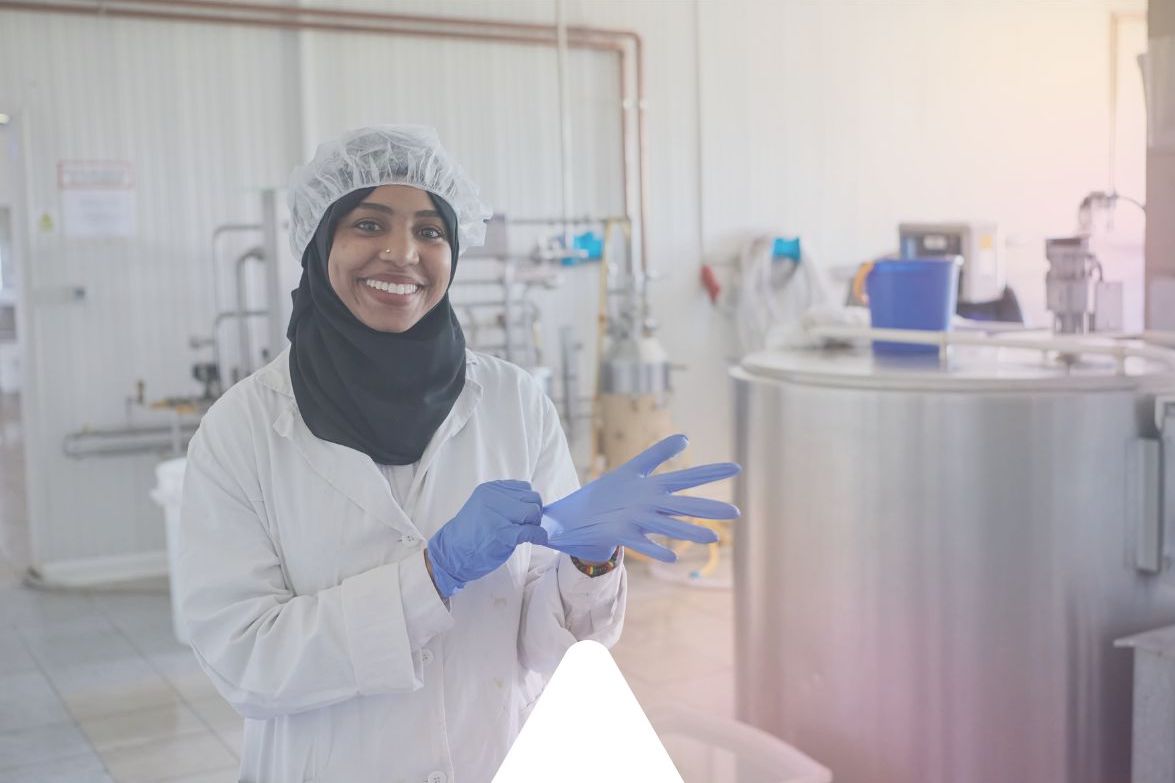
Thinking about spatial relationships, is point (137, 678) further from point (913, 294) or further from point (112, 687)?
point (913, 294)

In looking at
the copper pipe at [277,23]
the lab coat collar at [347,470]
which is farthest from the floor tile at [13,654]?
the lab coat collar at [347,470]

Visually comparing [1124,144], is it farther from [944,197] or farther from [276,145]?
[276,145]

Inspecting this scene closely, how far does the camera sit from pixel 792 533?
252 cm

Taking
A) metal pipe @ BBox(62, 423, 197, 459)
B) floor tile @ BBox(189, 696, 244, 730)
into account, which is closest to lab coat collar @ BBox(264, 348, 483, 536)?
floor tile @ BBox(189, 696, 244, 730)

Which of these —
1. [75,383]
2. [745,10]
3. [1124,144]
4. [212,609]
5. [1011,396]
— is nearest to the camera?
[212,609]

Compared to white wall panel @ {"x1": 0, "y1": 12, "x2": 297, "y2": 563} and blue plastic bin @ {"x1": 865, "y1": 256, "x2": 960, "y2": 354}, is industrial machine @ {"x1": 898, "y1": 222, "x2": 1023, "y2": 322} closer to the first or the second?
blue plastic bin @ {"x1": 865, "y1": 256, "x2": 960, "y2": 354}

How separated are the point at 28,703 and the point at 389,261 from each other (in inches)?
115

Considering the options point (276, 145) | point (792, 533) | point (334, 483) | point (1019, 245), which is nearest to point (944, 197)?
point (1019, 245)

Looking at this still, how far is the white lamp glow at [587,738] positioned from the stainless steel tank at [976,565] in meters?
1.43

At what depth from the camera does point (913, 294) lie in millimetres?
2686

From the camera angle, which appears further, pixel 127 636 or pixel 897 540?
pixel 127 636

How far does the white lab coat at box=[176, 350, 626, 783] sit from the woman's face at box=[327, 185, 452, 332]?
0.14 metres

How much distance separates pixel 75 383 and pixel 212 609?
394 cm

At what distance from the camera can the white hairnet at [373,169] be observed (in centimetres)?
138
